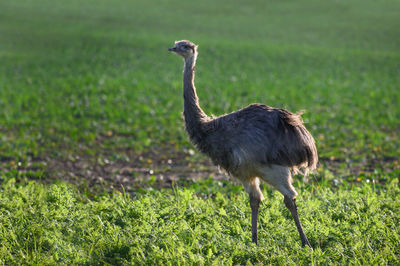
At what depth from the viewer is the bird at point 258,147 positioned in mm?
5727

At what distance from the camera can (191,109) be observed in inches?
245

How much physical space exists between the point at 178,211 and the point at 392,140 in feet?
23.1

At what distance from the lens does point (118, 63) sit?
22078 mm

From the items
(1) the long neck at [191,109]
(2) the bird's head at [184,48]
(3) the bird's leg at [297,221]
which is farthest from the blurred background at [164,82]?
(3) the bird's leg at [297,221]

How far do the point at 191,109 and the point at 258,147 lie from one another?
38.8 inches

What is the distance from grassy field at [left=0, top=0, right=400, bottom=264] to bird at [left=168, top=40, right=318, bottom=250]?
0.55 m

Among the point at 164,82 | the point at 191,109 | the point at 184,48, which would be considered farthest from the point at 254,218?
the point at 164,82

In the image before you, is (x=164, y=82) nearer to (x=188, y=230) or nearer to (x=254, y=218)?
(x=254, y=218)

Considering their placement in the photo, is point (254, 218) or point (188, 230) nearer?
point (188, 230)

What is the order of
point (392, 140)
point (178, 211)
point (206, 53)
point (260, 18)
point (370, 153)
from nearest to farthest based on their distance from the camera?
1. point (178, 211)
2. point (370, 153)
3. point (392, 140)
4. point (206, 53)
5. point (260, 18)

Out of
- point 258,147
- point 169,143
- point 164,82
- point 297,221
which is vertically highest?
point 258,147

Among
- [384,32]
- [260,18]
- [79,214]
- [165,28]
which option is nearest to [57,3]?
[165,28]

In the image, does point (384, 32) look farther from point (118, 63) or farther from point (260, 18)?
point (118, 63)

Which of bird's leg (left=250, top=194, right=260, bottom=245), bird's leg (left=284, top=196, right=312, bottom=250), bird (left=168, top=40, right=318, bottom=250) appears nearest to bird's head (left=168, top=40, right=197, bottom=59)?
bird (left=168, top=40, right=318, bottom=250)
